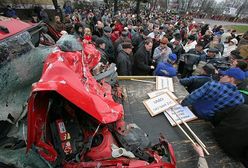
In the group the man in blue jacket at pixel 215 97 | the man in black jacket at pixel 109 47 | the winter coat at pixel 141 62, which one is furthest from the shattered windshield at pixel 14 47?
the man in black jacket at pixel 109 47

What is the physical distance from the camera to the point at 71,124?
2.10 meters

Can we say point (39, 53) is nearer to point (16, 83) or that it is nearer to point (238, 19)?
point (16, 83)

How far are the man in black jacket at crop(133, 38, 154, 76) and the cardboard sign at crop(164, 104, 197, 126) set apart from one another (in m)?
2.25

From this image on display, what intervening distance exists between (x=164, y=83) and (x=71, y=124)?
2.51m

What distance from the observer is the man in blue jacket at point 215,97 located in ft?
9.81

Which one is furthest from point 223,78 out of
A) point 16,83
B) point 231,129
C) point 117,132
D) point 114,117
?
point 16,83

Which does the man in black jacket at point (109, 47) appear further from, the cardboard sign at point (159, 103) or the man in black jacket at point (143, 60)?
the cardboard sign at point (159, 103)

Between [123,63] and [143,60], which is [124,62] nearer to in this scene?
[123,63]

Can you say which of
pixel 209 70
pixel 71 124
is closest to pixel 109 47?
pixel 209 70

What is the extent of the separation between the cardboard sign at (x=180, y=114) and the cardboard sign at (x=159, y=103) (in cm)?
8

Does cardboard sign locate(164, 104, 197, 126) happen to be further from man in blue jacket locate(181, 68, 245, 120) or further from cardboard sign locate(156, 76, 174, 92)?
cardboard sign locate(156, 76, 174, 92)

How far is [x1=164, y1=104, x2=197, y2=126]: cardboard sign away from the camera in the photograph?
3.21m

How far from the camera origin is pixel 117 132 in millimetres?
2383

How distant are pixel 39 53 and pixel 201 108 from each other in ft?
8.30
